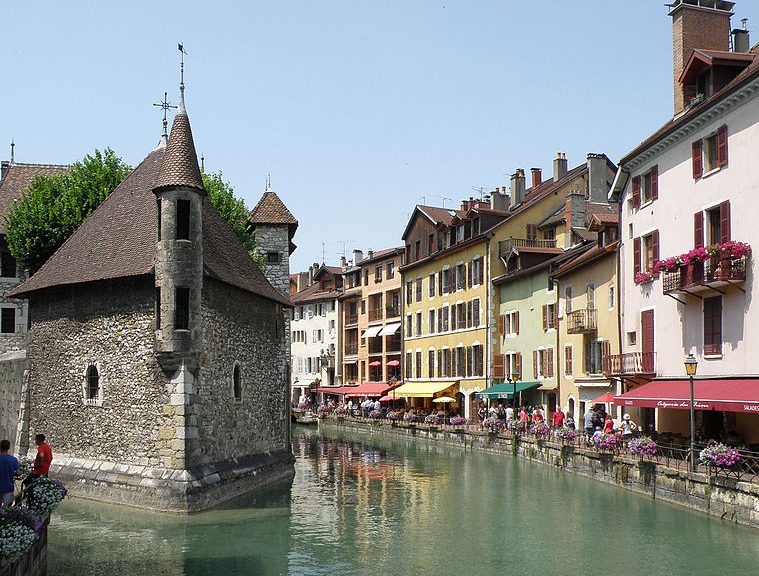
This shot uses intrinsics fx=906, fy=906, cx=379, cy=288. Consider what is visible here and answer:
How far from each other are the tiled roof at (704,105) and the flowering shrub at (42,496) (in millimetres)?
20119

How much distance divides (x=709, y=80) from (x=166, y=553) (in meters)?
21.6

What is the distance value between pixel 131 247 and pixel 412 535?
37.1ft

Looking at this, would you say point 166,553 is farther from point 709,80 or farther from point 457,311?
point 457,311

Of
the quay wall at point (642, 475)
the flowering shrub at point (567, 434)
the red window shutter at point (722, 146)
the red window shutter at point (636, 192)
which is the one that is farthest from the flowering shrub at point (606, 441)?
the red window shutter at point (722, 146)

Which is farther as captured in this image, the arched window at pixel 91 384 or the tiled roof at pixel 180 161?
the arched window at pixel 91 384

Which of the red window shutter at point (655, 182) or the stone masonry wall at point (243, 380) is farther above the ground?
the red window shutter at point (655, 182)

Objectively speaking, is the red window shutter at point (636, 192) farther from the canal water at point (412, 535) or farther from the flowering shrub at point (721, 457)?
the flowering shrub at point (721, 457)

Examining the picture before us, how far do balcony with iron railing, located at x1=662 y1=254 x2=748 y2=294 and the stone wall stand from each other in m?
20.7

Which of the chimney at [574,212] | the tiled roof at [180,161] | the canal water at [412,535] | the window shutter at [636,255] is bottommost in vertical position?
the canal water at [412,535]

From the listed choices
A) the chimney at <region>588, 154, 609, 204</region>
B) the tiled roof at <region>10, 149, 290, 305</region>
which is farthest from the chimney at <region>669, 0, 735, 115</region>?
the chimney at <region>588, 154, 609, 204</region>

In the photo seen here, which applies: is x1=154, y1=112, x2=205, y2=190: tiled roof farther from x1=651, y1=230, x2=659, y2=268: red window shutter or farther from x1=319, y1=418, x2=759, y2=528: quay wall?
x1=651, y1=230, x2=659, y2=268: red window shutter

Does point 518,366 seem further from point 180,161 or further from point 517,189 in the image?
point 180,161

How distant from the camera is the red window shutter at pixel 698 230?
27750mm

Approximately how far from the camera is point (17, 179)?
140 feet
